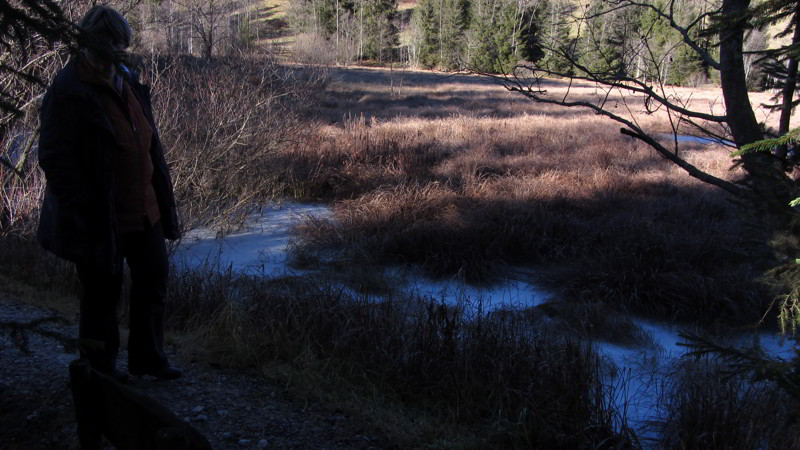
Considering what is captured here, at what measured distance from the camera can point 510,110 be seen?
21281 mm

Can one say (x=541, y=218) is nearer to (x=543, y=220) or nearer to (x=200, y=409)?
(x=543, y=220)

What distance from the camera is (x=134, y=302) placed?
310 cm

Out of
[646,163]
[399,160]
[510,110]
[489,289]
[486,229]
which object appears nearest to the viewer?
[489,289]

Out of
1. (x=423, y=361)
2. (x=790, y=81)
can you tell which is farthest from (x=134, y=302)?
(x=790, y=81)

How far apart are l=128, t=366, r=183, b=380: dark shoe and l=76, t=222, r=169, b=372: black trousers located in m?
0.02

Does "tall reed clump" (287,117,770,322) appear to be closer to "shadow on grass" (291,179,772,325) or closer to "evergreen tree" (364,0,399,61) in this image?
"shadow on grass" (291,179,772,325)

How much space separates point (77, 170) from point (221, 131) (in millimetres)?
5766

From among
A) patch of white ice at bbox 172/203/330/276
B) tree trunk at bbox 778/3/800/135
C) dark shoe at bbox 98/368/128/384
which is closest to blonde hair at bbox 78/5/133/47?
dark shoe at bbox 98/368/128/384

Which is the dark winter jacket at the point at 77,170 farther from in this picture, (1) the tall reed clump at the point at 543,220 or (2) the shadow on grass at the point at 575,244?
(2) the shadow on grass at the point at 575,244

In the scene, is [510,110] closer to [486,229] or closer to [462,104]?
[462,104]

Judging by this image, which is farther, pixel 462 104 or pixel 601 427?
pixel 462 104

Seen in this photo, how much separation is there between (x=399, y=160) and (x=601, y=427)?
814 centimetres

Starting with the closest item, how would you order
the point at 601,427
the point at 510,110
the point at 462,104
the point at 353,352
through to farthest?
the point at 601,427, the point at 353,352, the point at 510,110, the point at 462,104

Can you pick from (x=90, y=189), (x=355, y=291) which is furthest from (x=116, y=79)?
(x=355, y=291)
